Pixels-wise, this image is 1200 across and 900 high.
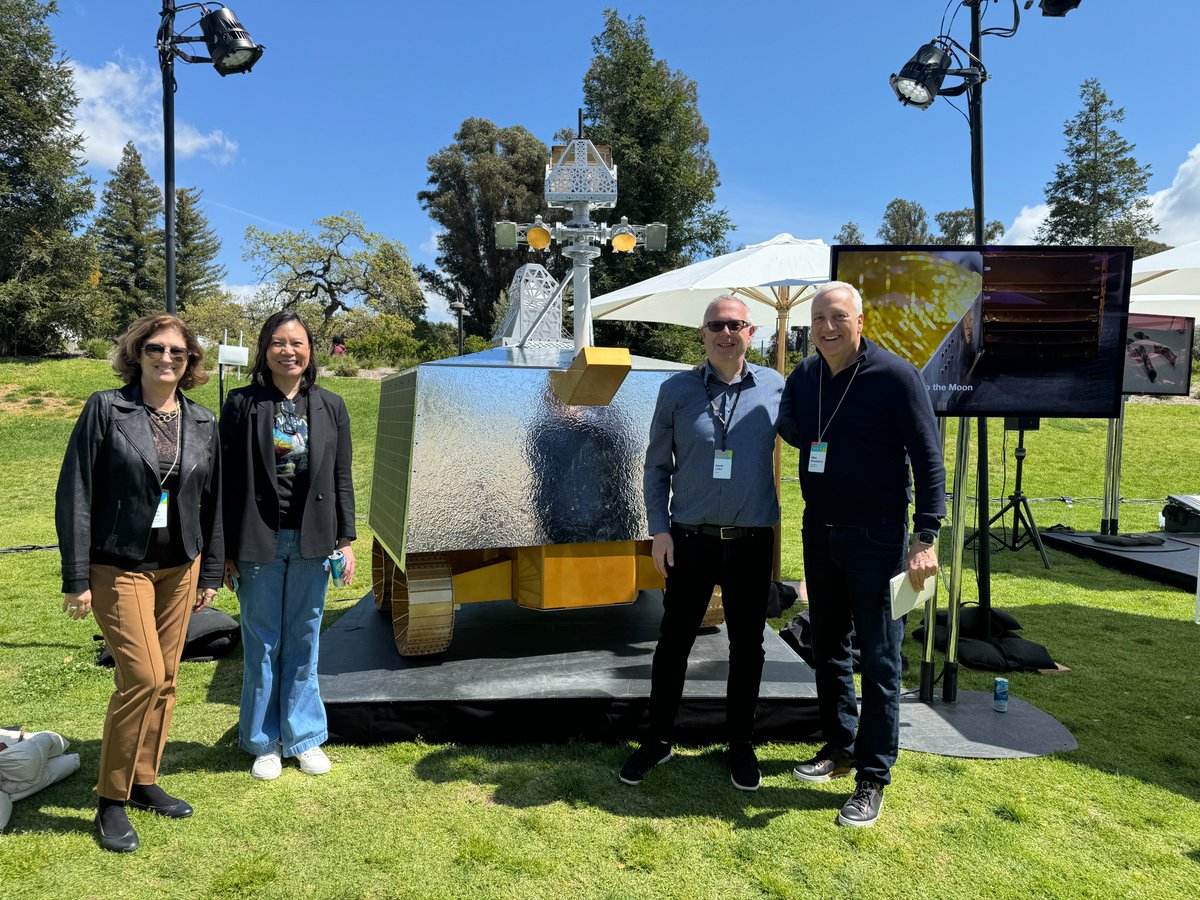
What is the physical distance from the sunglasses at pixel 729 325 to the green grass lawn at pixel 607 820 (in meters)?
1.69

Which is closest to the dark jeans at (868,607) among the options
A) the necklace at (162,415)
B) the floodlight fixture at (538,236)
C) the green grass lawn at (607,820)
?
the green grass lawn at (607,820)

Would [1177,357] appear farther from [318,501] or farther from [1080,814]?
[318,501]

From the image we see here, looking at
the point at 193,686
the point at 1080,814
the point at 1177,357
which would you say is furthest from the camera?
the point at 1177,357

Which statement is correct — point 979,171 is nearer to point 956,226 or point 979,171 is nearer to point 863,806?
point 863,806

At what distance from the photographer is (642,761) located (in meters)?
2.82

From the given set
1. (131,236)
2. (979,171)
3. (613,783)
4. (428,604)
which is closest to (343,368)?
(428,604)

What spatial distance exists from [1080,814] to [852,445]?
5.11 feet

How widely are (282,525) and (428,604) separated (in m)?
0.92

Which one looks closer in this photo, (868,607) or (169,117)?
(868,607)

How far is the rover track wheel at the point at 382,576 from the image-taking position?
4371 millimetres

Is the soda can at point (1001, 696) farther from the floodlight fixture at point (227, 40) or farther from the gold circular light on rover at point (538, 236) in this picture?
the floodlight fixture at point (227, 40)

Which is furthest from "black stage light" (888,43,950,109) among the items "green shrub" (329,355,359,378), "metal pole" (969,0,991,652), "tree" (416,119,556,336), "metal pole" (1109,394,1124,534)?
"tree" (416,119,556,336)

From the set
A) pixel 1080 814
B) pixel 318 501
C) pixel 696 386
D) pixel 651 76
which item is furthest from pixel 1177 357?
pixel 651 76

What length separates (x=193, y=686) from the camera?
12.3ft
